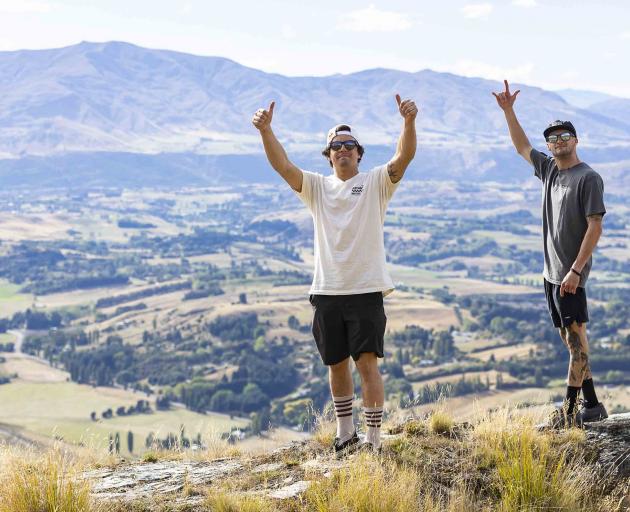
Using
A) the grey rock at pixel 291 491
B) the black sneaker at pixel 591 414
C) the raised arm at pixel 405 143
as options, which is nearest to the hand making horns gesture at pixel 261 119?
the raised arm at pixel 405 143

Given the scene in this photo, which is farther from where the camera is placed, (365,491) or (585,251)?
(585,251)

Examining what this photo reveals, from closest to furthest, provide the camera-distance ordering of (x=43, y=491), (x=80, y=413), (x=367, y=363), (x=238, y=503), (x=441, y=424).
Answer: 1. (x=43, y=491)
2. (x=238, y=503)
3. (x=367, y=363)
4. (x=441, y=424)
5. (x=80, y=413)

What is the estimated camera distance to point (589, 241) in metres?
7.11

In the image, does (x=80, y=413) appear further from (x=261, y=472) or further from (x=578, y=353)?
(x=578, y=353)

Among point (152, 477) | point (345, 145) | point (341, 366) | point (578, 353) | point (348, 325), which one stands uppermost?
point (345, 145)

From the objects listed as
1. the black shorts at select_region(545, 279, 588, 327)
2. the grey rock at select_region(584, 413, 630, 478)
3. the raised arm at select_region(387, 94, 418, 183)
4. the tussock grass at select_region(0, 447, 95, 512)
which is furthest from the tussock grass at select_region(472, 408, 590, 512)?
the tussock grass at select_region(0, 447, 95, 512)

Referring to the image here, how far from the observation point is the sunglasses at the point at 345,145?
6.97m

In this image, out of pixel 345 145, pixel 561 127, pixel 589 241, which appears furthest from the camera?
pixel 561 127

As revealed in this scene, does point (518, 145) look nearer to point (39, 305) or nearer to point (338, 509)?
point (338, 509)

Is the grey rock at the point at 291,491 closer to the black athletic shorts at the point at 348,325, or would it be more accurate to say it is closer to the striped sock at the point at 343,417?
the striped sock at the point at 343,417

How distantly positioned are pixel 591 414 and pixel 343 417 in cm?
222

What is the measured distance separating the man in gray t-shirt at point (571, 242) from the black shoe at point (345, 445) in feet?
5.85

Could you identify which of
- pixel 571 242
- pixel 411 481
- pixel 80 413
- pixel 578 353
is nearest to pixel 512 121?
pixel 571 242

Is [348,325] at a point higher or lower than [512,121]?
lower
